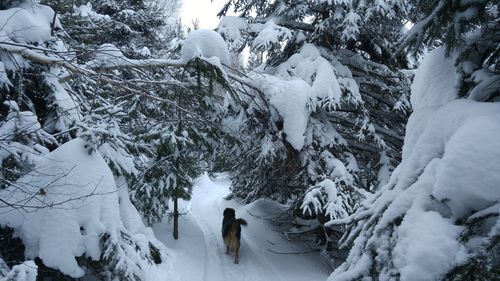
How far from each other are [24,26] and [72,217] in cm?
254

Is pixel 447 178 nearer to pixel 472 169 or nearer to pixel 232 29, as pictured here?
pixel 472 169

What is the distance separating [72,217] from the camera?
356 centimetres

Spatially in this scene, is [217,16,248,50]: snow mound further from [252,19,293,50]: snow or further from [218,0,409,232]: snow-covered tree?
[252,19,293,50]: snow

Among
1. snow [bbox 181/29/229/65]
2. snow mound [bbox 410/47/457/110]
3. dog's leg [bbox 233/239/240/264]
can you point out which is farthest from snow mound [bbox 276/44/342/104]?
dog's leg [bbox 233/239/240/264]

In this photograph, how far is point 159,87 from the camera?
201 inches

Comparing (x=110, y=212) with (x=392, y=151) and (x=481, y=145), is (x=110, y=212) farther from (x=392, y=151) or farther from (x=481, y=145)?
(x=392, y=151)

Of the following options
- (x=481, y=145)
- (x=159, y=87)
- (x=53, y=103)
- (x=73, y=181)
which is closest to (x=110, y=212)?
(x=73, y=181)

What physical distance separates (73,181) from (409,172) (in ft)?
11.2

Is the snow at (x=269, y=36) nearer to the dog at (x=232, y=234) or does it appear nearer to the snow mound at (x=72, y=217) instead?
the snow mound at (x=72, y=217)

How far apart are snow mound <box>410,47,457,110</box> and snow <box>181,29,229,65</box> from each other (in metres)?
2.45

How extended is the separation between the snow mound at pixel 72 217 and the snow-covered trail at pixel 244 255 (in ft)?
12.4

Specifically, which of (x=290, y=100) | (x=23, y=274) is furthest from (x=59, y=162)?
(x=290, y=100)

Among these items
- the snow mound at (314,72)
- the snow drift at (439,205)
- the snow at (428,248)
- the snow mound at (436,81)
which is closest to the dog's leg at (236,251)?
the snow mound at (314,72)

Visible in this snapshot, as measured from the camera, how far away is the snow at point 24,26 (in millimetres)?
3959
